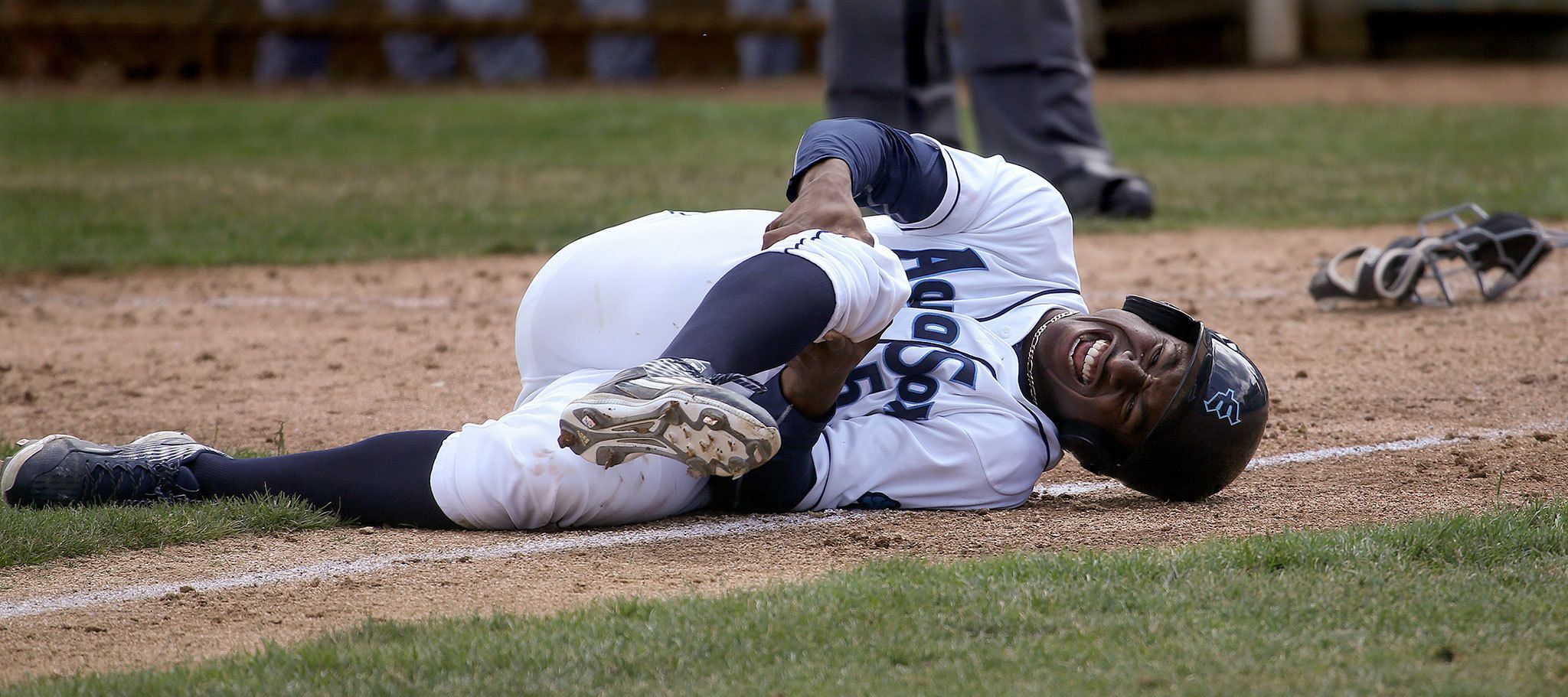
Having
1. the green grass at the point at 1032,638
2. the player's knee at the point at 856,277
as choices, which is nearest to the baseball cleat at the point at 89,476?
the green grass at the point at 1032,638

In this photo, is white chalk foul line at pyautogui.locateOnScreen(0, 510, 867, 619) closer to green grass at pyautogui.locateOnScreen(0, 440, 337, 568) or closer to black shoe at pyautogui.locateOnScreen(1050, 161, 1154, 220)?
green grass at pyautogui.locateOnScreen(0, 440, 337, 568)

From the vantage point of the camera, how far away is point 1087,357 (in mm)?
3314

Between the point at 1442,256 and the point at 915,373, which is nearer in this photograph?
the point at 915,373

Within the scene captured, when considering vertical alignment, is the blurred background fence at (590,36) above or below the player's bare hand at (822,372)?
above

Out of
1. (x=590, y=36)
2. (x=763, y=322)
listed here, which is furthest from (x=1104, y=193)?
(x=590, y=36)

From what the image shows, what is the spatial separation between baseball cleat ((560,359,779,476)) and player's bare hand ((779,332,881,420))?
38cm

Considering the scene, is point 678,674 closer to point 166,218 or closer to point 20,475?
point 20,475

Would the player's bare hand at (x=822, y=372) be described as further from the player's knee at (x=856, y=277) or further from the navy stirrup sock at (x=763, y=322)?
the navy stirrup sock at (x=763, y=322)

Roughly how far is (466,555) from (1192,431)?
149cm

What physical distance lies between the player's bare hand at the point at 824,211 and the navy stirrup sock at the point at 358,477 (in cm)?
84

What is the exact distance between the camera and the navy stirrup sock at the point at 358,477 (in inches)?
130

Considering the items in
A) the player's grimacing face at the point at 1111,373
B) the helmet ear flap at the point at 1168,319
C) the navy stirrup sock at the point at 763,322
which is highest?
the navy stirrup sock at the point at 763,322

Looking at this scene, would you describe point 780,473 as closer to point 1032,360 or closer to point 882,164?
point 1032,360

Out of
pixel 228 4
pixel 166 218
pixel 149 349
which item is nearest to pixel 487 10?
pixel 228 4
